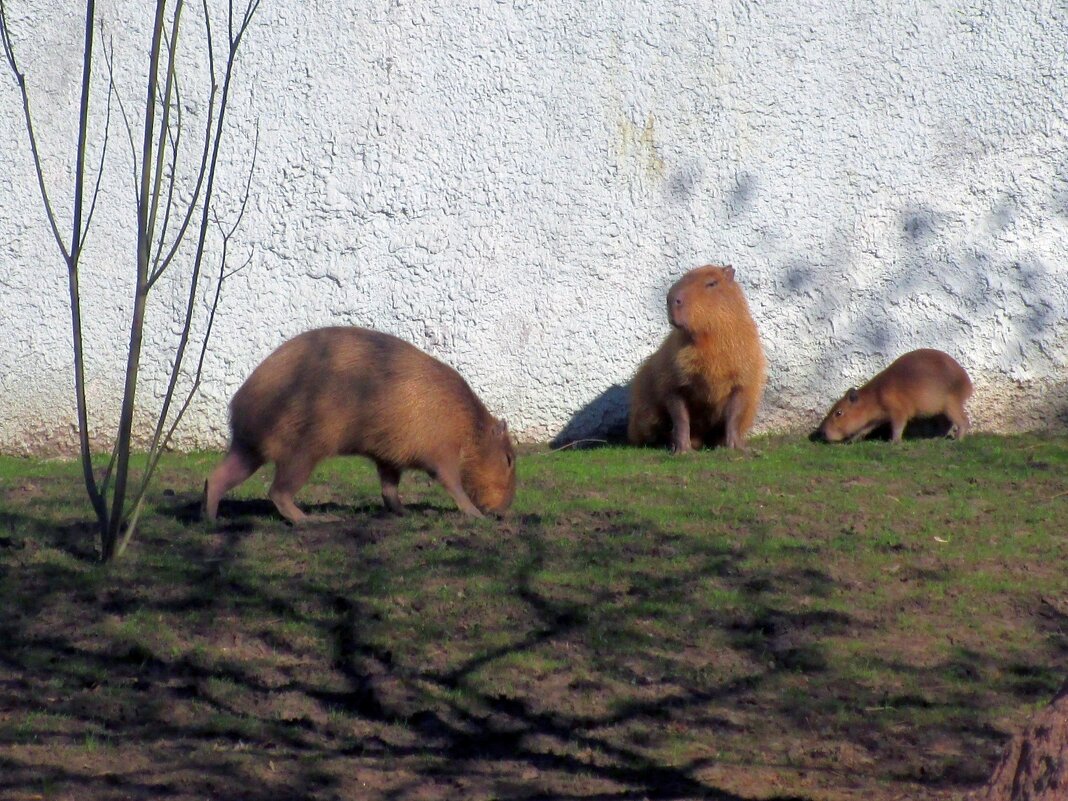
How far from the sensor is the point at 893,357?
881 centimetres

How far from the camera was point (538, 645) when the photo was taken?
4.54 metres

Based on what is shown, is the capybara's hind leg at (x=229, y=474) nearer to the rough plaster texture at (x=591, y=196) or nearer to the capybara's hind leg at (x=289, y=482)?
the capybara's hind leg at (x=289, y=482)

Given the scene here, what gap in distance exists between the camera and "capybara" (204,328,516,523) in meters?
5.58

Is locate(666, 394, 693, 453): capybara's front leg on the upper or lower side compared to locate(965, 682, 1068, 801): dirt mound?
upper

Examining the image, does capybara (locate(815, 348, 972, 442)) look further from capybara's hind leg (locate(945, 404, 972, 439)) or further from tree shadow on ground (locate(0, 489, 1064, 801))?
tree shadow on ground (locate(0, 489, 1064, 801))

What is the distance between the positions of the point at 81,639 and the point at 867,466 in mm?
4678

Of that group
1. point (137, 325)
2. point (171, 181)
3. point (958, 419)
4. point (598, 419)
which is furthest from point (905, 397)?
point (137, 325)

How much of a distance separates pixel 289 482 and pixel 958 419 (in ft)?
15.5

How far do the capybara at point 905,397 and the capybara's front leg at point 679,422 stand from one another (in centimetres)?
94

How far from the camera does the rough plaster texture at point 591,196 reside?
8312 millimetres

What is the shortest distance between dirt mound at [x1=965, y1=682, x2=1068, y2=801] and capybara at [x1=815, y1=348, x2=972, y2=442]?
5718mm

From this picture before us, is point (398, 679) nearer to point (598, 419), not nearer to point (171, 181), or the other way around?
point (171, 181)

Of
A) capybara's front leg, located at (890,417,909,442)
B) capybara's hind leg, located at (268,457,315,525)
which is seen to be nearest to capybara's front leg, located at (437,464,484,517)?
capybara's hind leg, located at (268,457,315,525)

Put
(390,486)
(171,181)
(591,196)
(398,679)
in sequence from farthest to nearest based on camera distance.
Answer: (591,196) < (390,486) < (171,181) < (398,679)
